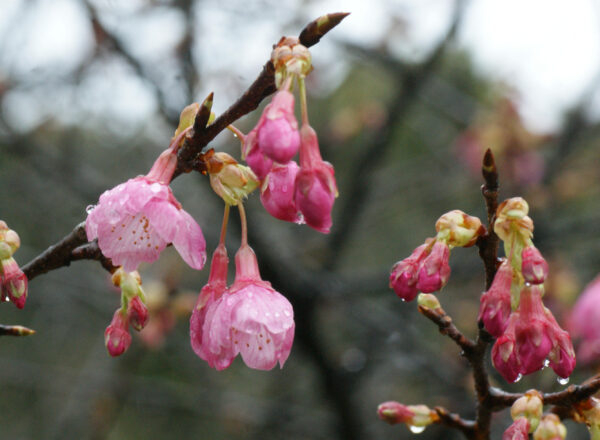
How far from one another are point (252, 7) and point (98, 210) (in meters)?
2.88

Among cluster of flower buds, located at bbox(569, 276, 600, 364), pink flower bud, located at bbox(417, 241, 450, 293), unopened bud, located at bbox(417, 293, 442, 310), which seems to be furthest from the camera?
cluster of flower buds, located at bbox(569, 276, 600, 364)

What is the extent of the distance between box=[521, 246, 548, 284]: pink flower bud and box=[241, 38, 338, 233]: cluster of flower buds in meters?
0.31

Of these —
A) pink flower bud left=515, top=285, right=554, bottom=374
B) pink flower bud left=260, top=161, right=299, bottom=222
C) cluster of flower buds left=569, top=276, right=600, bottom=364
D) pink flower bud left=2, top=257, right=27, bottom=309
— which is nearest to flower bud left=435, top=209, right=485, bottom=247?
pink flower bud left=515, top=285, right=554, bottom=374

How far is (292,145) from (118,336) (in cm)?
53

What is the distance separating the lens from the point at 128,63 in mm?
2895

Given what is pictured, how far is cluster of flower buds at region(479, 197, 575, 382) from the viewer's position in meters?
0.92

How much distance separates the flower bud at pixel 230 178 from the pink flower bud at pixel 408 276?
0.92 ft

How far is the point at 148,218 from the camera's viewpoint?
39.9 inches

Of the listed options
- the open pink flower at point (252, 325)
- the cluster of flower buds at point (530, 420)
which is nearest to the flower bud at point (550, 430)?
the cluster of flower buds at point (530, 420)

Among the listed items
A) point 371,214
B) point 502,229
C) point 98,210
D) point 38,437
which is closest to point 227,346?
point 98,210

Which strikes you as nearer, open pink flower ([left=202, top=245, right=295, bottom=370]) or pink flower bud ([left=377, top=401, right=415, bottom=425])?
open pink flower ([left=202, top=245, right=295, bottom=370])

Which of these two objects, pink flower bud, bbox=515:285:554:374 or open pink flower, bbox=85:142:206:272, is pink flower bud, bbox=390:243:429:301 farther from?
open pink flower, bbox=85:142:206:272

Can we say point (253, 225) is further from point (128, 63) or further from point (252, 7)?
point (252, 7)

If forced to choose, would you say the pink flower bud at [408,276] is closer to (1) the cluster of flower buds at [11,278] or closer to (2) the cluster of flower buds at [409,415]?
(2) the cluster of flower buds at [409,415]
